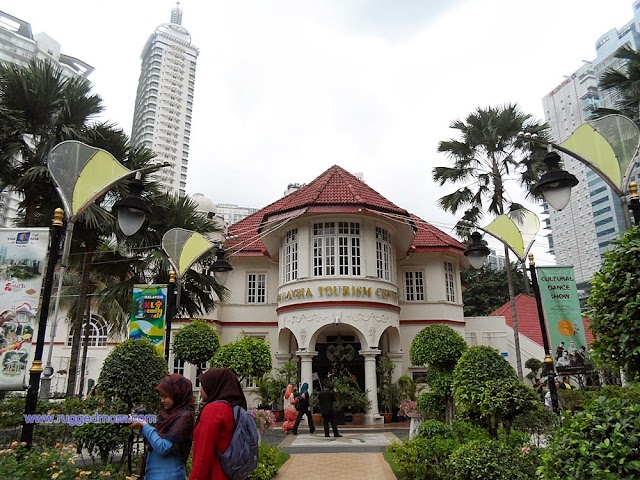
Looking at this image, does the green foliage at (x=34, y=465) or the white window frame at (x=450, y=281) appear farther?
the white window frame at (x=450, y=281)

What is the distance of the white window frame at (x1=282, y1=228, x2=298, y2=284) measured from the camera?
59.5 ft

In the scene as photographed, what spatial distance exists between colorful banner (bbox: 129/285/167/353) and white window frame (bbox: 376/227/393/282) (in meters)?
10.1

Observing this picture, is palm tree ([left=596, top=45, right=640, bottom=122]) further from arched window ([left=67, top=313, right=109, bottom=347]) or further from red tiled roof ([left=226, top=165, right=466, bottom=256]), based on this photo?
arched window ([left=67, top=313, right=109, bottom=347])

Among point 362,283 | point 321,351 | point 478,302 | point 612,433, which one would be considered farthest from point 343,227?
point 478,302

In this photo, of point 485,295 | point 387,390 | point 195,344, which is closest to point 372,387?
point 387,390

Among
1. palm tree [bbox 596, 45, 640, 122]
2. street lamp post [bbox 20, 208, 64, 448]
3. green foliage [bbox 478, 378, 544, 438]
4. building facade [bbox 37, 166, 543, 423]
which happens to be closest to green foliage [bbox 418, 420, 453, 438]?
green foliage [bbox 478, 378, 544, 438]

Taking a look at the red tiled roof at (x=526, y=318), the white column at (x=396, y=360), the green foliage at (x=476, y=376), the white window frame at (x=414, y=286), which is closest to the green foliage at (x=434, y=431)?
the green foliage at (x=476, y=376)

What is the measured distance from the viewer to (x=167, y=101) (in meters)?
111

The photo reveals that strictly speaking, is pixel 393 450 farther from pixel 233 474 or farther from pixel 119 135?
pixel 119 135

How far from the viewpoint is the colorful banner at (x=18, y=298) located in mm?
6270

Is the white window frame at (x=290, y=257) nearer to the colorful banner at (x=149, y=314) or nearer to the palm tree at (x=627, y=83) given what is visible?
the colorful banner at (x=149, y=314)

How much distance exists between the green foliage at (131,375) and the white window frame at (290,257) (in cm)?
1067

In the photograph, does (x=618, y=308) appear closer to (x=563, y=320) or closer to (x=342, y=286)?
(x=563, y=320)

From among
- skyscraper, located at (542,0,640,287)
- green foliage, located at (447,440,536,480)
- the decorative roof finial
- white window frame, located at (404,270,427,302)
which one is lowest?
green foliage, located at (447,440,536,480)
